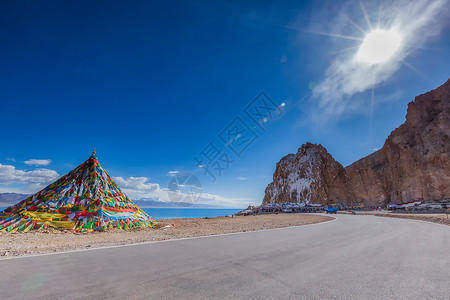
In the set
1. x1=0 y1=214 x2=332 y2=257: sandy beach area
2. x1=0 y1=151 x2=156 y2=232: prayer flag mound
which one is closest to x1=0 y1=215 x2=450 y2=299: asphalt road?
x1=0 y1=214 x2=332 y2=257: sandy beach area

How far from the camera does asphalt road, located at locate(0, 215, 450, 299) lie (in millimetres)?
3623

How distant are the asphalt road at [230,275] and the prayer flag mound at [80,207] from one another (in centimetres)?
976

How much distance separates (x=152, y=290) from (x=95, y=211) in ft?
46.4

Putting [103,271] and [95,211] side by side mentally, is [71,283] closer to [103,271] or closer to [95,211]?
[103,271]

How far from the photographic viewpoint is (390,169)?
273 feet

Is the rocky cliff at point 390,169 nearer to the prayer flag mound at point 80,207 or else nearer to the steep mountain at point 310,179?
the steep mountain at point 310,179

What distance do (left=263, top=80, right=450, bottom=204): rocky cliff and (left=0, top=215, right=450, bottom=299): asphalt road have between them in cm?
7498

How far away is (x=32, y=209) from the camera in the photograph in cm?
1528

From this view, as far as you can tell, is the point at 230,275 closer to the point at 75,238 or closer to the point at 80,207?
the point at 75,238

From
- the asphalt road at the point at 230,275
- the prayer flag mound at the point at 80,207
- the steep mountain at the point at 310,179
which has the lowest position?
the asphalt road at the point at 230,275

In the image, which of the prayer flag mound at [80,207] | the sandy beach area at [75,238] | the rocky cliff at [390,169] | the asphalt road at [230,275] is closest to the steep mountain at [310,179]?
the rocky cliff at [390,169]

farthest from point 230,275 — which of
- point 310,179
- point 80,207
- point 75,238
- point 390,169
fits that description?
point 310,179

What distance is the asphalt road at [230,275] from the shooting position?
143 inches

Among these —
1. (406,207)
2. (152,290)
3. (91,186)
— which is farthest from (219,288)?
(406,207)
